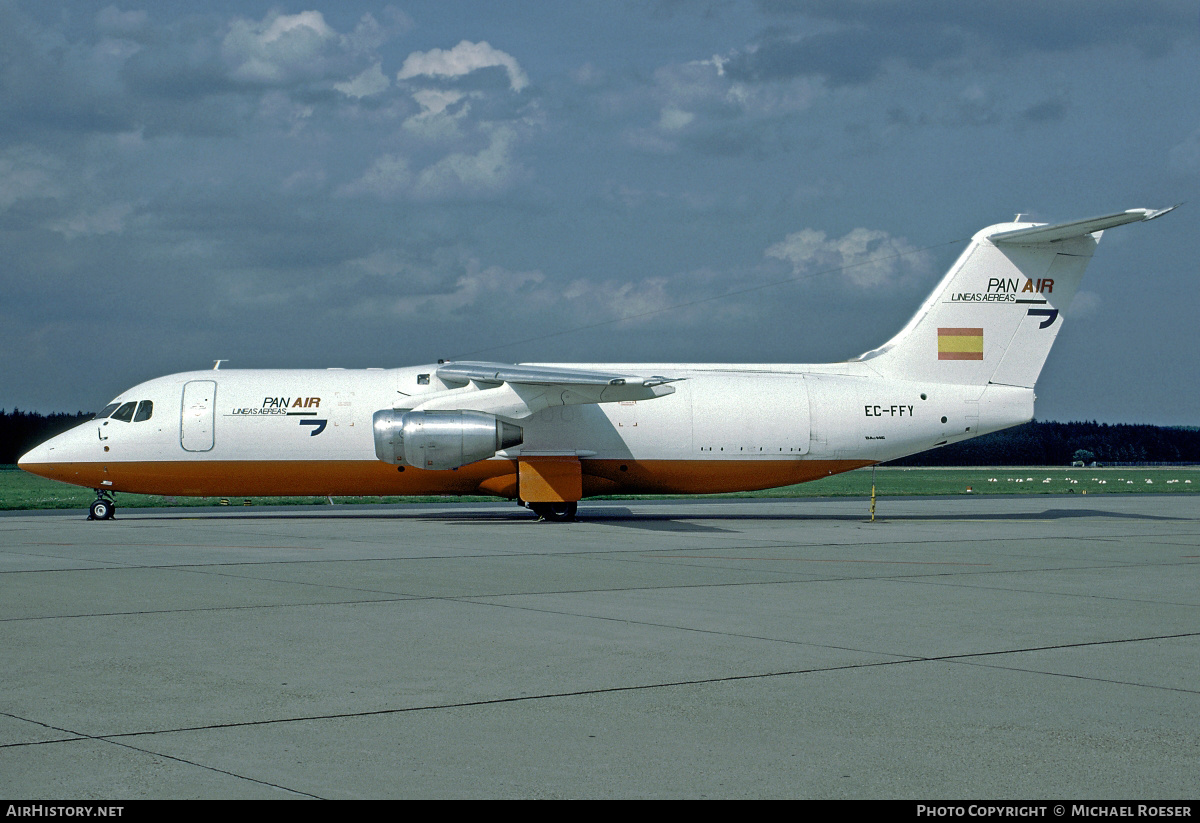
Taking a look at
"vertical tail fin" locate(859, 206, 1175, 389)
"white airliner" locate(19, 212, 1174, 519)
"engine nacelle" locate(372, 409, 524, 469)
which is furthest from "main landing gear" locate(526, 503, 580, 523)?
"vertical tail fin" locate(859, 206, 1175, 389)

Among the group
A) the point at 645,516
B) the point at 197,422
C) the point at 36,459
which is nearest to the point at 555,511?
the point at 645,516

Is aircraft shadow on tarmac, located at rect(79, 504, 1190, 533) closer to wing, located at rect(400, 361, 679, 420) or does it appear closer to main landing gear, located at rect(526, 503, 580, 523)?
main landing gear, located at rect(526, 503, 580, 523)

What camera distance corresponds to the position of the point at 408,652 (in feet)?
31.6

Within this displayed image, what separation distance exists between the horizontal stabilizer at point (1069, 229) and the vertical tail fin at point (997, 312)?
83mm

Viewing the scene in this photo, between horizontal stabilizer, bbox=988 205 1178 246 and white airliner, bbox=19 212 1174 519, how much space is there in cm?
4

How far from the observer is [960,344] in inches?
1117

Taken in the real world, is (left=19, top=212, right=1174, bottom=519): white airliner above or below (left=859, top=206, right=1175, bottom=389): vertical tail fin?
below

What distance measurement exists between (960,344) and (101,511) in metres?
20.8

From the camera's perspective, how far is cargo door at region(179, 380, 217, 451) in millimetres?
26781

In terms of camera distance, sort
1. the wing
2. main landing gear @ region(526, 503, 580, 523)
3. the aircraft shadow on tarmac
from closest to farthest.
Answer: the wing → main landing gear @ region(526, 503, 580, 523) → the aircraft shadow on tarmac

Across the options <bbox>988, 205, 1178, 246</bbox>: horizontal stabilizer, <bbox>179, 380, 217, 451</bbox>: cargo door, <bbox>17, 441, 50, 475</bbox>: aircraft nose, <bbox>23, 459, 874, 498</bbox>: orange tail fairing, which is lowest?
<bbox>23, 459, 874, 498</bbox>: orange tail fairing

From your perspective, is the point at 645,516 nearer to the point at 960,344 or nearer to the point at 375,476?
the point at 375,476

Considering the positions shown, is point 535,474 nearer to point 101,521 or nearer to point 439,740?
point 101,521
